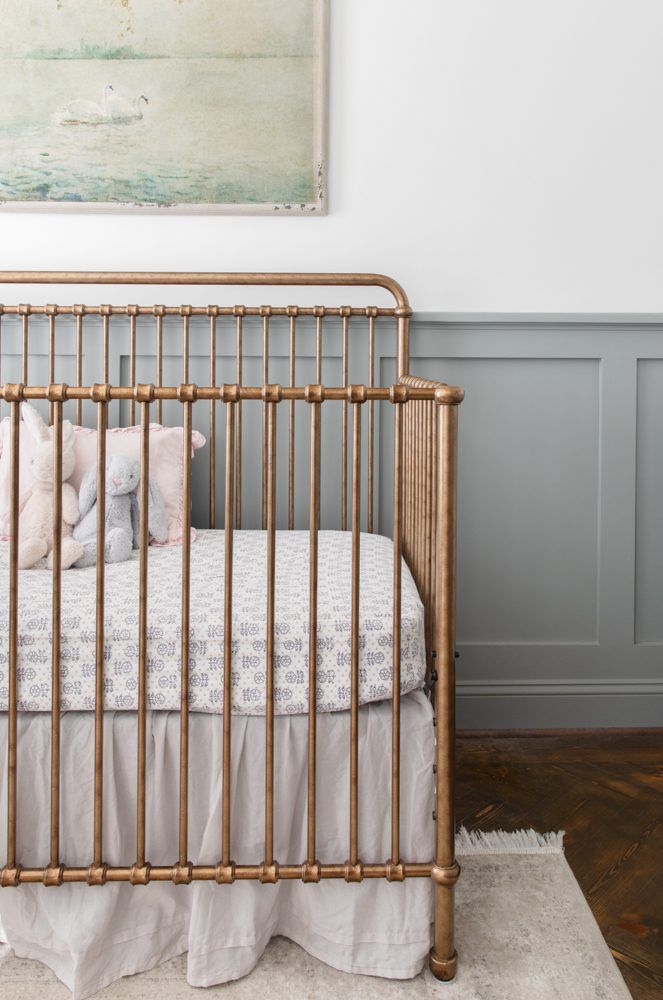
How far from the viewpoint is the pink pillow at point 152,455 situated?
5.24 ft

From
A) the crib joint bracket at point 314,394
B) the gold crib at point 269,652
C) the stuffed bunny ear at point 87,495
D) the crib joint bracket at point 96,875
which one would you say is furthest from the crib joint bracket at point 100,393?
the crib joint bracket at point 96,875

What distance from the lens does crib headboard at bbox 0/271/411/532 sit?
1.85m

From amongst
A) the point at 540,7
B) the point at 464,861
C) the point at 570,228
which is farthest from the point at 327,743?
the point at 540,7

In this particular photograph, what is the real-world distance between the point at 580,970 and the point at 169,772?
0.68m

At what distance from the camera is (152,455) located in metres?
1.65

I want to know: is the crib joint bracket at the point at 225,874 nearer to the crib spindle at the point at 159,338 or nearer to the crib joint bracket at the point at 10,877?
the crib joint bracket at the point at 10,877

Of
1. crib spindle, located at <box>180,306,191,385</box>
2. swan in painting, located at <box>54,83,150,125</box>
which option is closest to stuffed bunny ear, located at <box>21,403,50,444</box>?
crib spindle, located at <box>180,306,191,385</box>

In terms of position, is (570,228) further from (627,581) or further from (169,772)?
(169,772)

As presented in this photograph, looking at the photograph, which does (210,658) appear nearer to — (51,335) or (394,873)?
(394,873)

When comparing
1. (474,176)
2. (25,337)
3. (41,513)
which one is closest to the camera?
(41,513)

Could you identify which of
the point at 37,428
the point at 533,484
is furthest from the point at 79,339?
the point at 533,484

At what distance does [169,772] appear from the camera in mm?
1097

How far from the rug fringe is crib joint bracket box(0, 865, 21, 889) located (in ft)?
2.58

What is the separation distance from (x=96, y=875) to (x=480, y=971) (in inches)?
22.8
